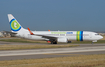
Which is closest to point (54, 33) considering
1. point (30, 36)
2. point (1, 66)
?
point (30, 36)

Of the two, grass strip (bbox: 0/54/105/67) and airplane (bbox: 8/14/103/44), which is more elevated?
airplane (bbox: 8/14/103/44)

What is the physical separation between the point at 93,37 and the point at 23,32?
53.7 ft

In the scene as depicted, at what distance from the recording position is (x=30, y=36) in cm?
4391

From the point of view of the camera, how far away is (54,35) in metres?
43.0

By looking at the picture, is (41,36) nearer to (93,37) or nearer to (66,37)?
(66,37)

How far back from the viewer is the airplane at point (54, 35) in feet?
135

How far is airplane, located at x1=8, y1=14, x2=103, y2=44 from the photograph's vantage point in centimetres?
4111

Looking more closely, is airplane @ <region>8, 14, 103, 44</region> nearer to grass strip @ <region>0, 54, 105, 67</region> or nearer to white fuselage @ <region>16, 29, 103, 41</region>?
white fuselage @ <region>16, 29, 103, 41</region>

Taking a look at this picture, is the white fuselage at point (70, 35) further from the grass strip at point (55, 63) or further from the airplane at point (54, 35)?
the grass strip at point (55, 63)

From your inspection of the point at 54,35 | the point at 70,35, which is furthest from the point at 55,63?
the point at 54,35

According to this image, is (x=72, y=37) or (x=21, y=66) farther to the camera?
(x=72, y=37)

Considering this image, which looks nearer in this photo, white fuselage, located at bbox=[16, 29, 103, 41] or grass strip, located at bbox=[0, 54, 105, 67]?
grass strip, located at bbox=[0, 54, 105, 67]

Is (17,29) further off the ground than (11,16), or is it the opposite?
(11,16)

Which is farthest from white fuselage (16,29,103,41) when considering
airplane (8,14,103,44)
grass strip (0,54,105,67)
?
grass strip (0,54,105,67)
